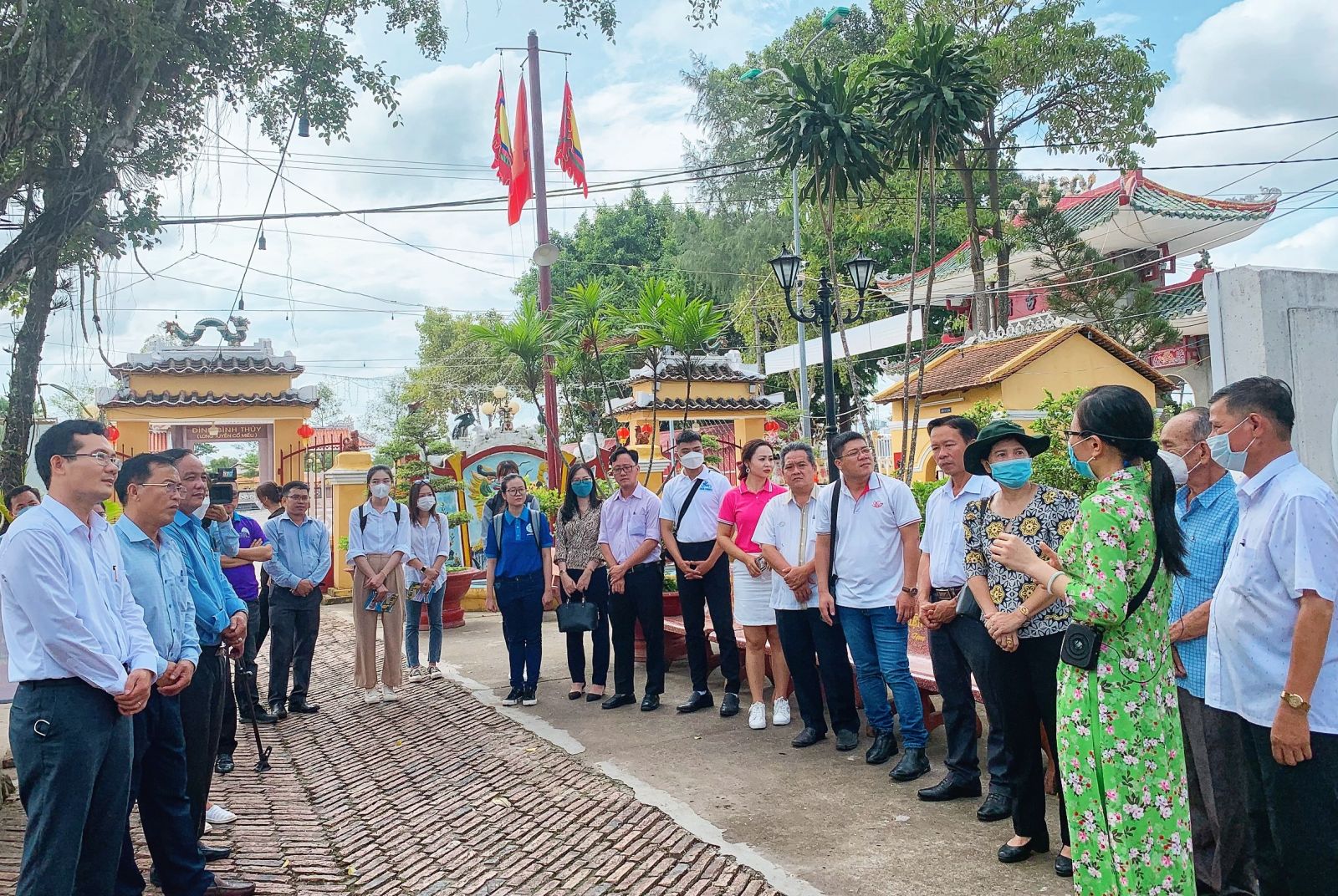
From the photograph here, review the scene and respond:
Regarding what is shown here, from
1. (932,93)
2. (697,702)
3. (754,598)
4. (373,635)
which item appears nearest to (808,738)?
(754,598)

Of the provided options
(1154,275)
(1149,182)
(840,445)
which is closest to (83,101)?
(840,445)

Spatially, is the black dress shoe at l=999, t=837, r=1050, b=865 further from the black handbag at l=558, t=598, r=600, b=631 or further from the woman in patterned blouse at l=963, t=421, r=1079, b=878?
the black handbag at l=558, t=598, r=600, b=631

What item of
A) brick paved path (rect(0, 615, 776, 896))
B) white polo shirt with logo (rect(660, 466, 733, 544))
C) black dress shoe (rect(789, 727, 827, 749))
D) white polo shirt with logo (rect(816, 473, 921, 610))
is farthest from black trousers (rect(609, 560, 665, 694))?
white polo shirt with logo (rect(816, 473, 921, 610))

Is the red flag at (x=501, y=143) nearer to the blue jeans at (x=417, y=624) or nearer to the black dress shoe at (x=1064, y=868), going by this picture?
the blue jeans at (x=417, y=624)

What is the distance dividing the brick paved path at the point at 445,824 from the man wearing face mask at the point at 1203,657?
1.61m

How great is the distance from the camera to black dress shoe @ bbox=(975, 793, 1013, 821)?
400 centimetres

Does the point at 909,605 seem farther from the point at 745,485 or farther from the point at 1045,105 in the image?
the point at 1045,105

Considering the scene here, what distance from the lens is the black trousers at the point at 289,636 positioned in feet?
22.7

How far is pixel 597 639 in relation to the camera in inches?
271

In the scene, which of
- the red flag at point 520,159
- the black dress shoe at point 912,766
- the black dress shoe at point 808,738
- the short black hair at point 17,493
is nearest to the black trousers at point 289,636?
the short black hair at point 17,493

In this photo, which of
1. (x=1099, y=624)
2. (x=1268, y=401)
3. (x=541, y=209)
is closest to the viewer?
(x=1099, y=624)

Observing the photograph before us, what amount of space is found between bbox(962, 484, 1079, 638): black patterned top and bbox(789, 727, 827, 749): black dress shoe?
2.00m

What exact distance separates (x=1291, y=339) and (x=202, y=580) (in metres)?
5.43

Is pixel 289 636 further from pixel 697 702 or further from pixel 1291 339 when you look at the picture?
pixel 1291 339
